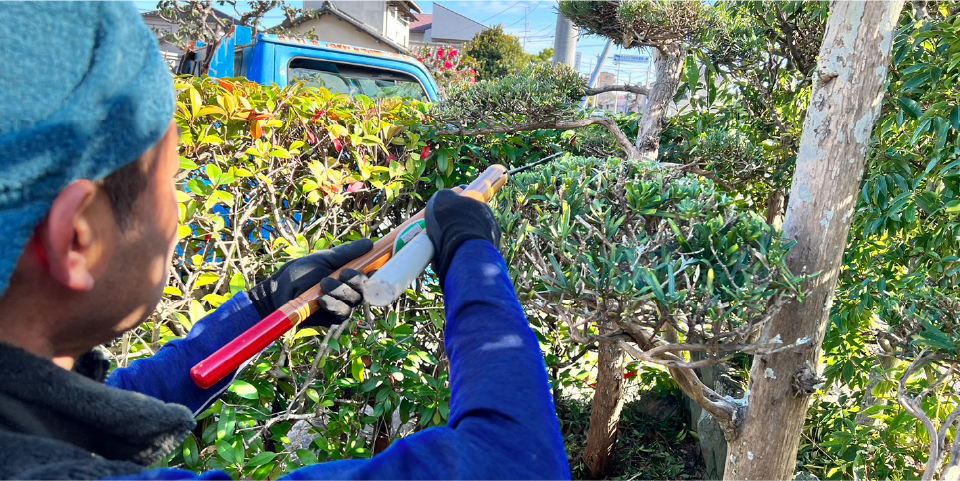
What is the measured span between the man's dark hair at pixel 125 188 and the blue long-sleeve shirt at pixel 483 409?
329 mm

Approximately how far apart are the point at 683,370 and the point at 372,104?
1834 mm

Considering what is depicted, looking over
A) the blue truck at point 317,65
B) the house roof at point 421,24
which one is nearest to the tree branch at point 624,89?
the blue truck at point 317,65

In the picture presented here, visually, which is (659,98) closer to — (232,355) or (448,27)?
(232,355)

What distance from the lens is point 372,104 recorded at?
9.44 ft

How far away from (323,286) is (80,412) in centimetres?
71

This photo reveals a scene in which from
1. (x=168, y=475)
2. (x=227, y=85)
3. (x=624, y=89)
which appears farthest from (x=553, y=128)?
(x=168, y=475)

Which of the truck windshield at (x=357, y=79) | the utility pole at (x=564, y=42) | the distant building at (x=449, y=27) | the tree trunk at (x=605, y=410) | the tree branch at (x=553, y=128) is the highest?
the distant building at (x=449, y=27)

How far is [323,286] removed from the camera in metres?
1.47

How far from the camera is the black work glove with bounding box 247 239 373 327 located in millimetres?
1485

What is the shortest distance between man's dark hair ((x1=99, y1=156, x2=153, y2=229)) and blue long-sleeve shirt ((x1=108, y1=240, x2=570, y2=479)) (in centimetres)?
33

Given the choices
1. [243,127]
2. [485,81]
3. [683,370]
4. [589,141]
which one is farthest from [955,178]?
[243,127]

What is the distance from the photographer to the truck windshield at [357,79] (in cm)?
451

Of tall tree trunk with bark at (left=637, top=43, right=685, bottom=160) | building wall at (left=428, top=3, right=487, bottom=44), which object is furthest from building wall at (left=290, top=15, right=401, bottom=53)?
building wall at (left=428, top=3, right=487, bottom=44)

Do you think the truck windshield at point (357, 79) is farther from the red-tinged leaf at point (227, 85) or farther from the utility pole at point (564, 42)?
the utility pole at point (564, 42)
